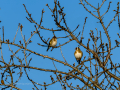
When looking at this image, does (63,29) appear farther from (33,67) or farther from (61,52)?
(33,67)

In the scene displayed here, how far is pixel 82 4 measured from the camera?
554 cm

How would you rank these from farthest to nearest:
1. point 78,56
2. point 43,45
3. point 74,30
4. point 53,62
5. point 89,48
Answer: point 78,56 < point 43,45 < point 74,30 < point 89,48 < point 53,62

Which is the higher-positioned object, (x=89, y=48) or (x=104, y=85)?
(x=89, y=48)

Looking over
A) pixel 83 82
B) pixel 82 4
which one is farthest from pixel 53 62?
pixel 82 4

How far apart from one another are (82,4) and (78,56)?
3.47 m

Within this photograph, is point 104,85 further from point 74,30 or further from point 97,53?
point 74,30

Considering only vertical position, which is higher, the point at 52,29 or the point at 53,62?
the point at 52,29

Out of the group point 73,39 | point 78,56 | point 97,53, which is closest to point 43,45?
point 73,39

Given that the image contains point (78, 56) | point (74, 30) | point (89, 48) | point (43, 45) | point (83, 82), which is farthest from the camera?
point (78, 56)

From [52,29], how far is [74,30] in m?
0.59

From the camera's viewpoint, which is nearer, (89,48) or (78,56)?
(89,48)

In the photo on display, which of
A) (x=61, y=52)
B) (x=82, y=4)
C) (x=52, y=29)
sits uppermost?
(x=82, y=4)

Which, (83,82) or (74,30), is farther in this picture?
(74,30)

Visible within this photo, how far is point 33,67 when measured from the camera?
4.40 m
